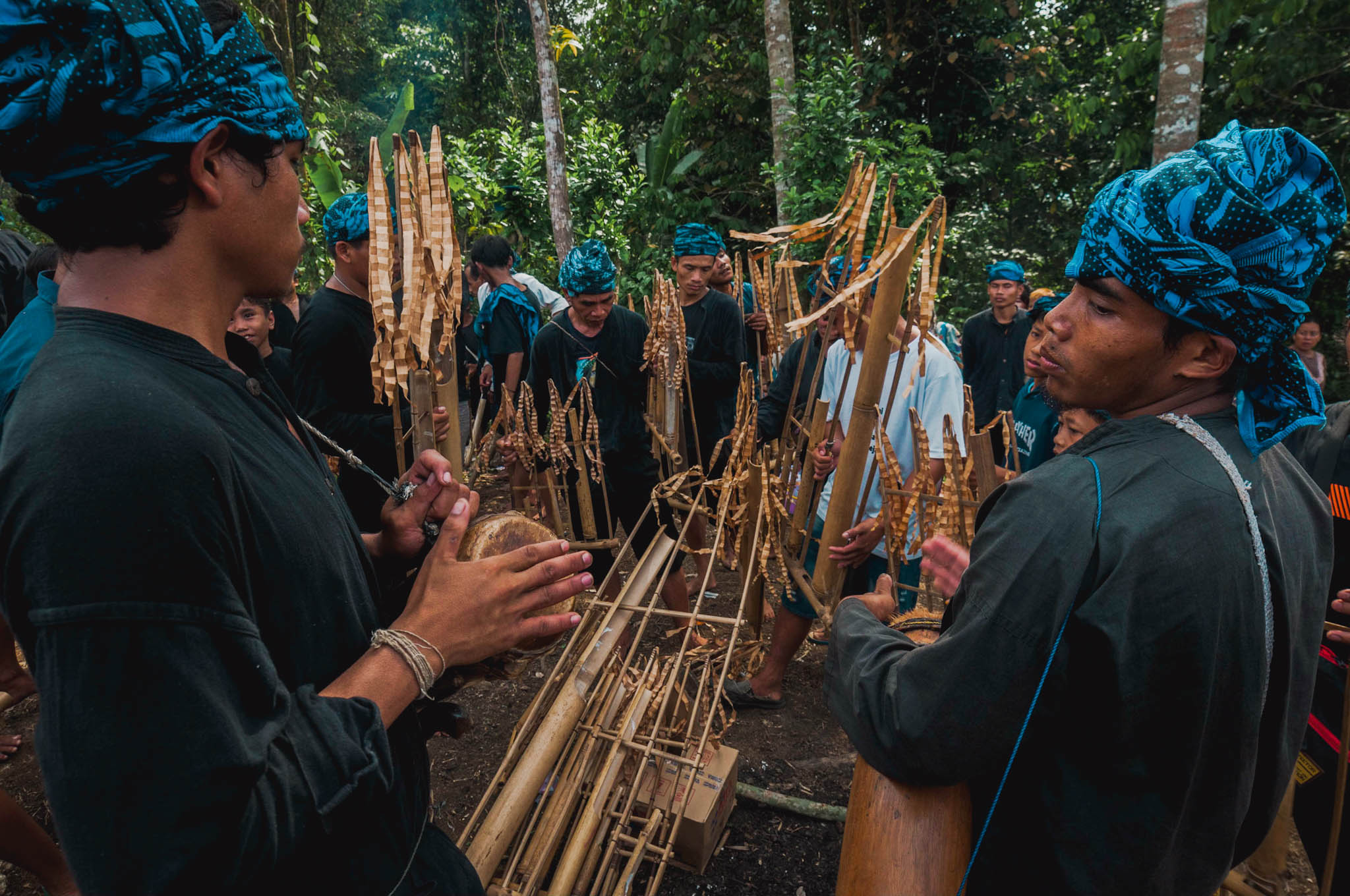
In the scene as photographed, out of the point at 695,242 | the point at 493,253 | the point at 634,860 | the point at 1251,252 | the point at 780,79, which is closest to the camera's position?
the point at 1251,252

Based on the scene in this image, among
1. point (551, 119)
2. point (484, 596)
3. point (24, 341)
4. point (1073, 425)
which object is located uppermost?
point (551, 119)

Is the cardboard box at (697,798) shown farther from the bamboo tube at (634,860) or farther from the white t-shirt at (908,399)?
the white t-shirt at (908,399)

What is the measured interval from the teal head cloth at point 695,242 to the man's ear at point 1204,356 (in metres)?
3.86

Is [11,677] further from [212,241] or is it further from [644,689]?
[212,241]

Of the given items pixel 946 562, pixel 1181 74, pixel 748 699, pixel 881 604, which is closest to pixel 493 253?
pixel 748 699

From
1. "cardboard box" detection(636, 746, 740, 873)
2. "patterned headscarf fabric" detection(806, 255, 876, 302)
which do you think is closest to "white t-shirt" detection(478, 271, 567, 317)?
"patterned headscarf fabric" detection(806, 255, 876, 302)

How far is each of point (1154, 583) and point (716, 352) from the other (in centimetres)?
360

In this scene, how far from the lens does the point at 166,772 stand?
2.28ft

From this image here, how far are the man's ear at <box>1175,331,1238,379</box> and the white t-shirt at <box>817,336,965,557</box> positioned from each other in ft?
5.23

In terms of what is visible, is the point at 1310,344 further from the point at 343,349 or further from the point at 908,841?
the point at 343,349

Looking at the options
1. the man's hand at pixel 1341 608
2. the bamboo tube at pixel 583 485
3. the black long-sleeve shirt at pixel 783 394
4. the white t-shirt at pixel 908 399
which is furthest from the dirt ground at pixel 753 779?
the black long-sleeve shirt at pixel 783 394

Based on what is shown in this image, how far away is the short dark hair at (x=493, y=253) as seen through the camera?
5.68 metres

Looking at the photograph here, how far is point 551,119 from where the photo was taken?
757 cm

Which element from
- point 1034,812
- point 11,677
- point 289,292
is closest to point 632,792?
point 1034,812
